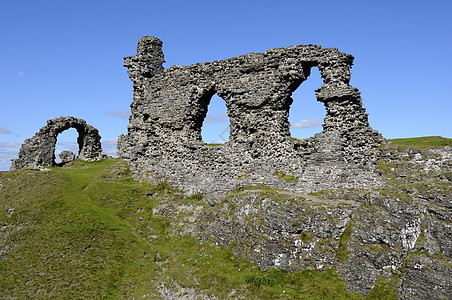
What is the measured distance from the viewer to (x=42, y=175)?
2606 cm

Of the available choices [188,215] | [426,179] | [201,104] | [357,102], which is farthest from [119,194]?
[426,179]

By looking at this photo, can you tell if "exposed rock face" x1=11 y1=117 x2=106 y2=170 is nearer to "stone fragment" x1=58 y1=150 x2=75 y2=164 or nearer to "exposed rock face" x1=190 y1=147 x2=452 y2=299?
"stone fragment" x1=58 y1=150 x2=75 y2=164

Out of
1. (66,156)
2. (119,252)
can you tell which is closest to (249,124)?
(119,252)

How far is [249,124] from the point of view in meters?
23.3

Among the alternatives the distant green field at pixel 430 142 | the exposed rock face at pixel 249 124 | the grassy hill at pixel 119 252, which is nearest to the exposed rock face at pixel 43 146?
the grassy hill at pixel 119 252

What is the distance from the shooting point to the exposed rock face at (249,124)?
20328 millimetres

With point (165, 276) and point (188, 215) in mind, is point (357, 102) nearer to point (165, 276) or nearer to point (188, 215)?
point (188, 215)

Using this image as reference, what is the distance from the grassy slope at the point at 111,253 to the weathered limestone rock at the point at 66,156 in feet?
48.7

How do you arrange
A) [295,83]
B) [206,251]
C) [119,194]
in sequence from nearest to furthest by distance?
[206,251] < [295,83] < [119,194]

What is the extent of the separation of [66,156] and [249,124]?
2727 centimetres

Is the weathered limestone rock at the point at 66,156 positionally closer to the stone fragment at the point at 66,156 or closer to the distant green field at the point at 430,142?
the stone fragment at the point at 66,156

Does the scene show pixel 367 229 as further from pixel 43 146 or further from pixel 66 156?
pixel 66 156

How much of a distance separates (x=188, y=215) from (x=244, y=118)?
7804mm

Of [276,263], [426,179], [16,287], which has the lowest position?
[16,287]
